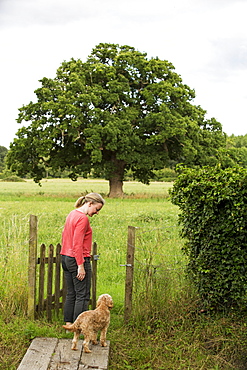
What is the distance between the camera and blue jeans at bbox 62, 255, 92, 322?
5.77 m

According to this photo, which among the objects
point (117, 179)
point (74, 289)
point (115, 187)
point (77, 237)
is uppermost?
point (117, 179)

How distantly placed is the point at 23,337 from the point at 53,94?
94.5 ft

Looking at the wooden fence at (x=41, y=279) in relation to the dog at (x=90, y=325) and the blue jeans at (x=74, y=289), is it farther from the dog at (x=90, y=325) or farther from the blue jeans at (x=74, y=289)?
the dog at (x=90, y=325)

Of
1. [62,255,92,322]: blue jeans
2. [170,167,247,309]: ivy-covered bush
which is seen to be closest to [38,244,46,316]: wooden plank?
[62,255,92,322]: blue jeans

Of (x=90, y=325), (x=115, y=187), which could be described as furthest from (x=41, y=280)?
(x=115, y=187)

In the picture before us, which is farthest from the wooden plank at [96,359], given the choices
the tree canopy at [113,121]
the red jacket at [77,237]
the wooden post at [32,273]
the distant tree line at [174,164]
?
the tree canopy at [113,121]

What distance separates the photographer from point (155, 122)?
106 ft

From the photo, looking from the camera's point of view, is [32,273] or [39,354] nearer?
[39,354]

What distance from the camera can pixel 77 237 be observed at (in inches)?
221

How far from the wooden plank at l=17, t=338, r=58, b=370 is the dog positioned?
1.13 ft

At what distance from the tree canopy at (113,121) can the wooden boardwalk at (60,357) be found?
24.4m

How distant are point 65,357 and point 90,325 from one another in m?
0.50

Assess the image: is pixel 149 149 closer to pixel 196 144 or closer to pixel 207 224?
pixel 196 144

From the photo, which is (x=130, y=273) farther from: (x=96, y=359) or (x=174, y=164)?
(x=174, y=164)
